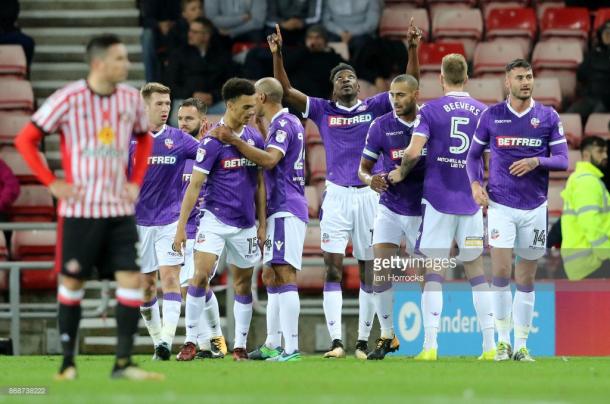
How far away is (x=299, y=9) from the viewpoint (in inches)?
723

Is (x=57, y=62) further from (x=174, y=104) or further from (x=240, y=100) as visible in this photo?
(x=240, y=100)

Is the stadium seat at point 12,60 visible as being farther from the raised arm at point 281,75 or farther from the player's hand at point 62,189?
the player's hand at point 62,189

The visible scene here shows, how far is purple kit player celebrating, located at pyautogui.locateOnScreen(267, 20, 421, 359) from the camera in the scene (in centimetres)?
1247

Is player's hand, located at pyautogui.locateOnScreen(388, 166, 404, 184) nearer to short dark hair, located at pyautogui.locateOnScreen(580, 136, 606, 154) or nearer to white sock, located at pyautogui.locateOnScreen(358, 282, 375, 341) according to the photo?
white sock, located at pyautogui.locateOnScreen(358, 282, 375, 341)

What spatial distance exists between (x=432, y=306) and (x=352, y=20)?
7392mm

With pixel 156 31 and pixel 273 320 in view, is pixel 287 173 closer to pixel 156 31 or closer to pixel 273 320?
pixel 273 320

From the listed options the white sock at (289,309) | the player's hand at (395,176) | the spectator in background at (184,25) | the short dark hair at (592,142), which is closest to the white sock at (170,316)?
the white sock at (289,309)

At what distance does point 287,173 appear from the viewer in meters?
11.9

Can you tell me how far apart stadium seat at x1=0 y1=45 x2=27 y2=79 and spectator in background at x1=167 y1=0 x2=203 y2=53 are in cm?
184

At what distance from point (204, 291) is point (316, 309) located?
3759 mm

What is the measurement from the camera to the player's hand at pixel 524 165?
37.1 ft

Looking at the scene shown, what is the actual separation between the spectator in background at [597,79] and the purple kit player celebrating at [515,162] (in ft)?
20.3

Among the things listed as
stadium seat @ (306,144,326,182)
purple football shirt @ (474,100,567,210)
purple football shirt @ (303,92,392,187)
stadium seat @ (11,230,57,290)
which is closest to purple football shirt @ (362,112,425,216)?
purple football shirt @ (303,92,392,187)

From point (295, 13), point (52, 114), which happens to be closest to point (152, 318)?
point (52, 114)
